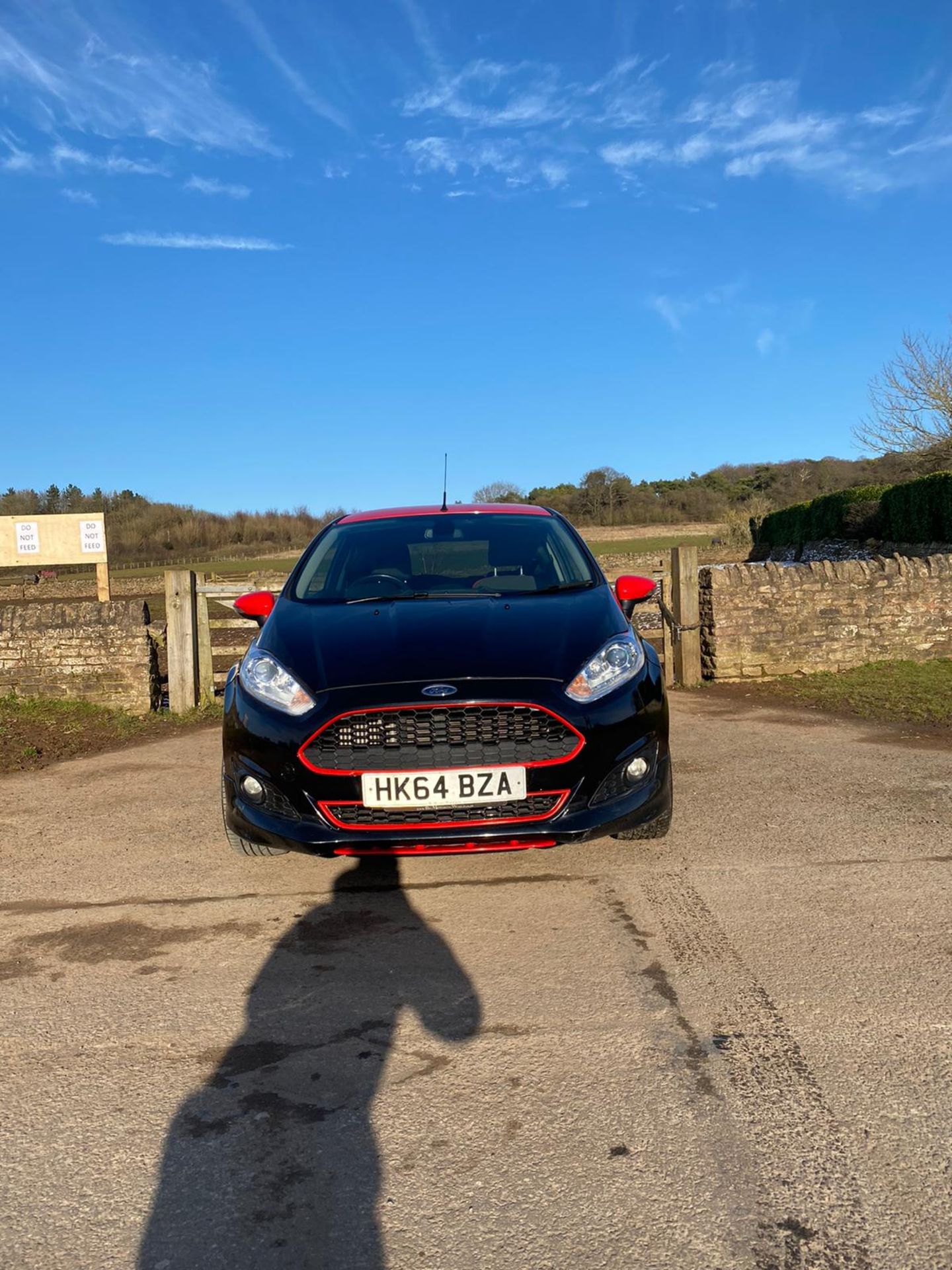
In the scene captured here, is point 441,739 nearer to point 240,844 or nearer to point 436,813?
point 436,813

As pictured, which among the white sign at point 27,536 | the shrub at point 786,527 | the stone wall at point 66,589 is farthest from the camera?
the stone wall at point 66,589

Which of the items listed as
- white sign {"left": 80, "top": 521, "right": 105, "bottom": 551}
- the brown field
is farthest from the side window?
the brown field

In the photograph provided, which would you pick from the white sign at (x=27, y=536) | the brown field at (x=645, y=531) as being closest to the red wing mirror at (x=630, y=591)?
the white sign at (x=27, y=536)

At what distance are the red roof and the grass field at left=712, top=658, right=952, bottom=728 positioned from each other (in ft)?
12.6

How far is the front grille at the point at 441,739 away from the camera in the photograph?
3477 mm

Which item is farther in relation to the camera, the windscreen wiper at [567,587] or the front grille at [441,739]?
the windscreen wiper at [567,587]

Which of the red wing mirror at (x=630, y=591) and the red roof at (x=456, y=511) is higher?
the red roof at (x=456, y=511)

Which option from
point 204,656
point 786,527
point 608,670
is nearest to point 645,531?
point 786,527

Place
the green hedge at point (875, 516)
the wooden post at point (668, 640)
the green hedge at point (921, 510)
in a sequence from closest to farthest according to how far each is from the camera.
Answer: the wooden post at point (668, 640) < the green hedge at point (921, 510) < the green hedge at point (875, 516)

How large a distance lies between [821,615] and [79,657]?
7.27 metres

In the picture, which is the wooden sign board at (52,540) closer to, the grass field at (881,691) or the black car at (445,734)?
the grass field at (881,691)

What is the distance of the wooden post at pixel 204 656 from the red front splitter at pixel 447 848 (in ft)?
18.4

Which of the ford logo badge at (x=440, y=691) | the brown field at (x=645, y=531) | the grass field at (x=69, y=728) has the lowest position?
the grass field at (x=69, y=728)

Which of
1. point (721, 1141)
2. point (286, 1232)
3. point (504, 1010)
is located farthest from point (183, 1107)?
point (721, 1141)
